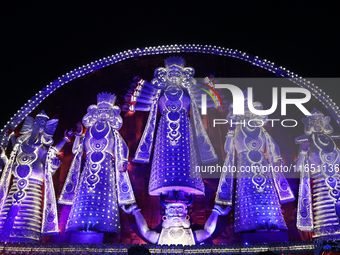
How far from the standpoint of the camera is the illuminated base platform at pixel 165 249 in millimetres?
3979

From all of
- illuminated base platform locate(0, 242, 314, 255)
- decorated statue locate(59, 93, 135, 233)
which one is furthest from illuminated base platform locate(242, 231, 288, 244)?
decorated statue locate(59, 93, 135, 233)

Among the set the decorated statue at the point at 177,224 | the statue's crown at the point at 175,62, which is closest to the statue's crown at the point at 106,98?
the statue's crown at the point at 175,62

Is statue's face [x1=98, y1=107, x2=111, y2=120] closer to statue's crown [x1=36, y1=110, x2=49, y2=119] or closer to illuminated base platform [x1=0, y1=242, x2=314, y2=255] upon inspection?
statue's crown [x1=36, y1=110, x2=49, y2=119]

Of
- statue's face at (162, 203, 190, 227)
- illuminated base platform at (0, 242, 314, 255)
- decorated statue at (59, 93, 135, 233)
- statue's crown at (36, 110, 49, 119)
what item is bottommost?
illuminated base platform at (0, 242, 314, 255)

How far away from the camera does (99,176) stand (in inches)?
210

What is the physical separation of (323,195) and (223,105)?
2425 millimetres

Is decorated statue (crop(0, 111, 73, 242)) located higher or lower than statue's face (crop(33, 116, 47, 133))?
lower

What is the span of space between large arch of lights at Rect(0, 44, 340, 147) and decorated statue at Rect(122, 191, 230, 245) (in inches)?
119

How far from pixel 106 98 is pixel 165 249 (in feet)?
10.7

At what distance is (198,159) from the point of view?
5.67 metres

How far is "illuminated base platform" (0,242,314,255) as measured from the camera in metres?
3.98

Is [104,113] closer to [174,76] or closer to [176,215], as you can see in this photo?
[174,76]

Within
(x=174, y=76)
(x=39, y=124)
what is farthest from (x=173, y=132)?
(x=39, y=124)

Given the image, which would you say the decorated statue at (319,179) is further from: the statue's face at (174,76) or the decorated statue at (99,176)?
the decorated statue at (99,176)
